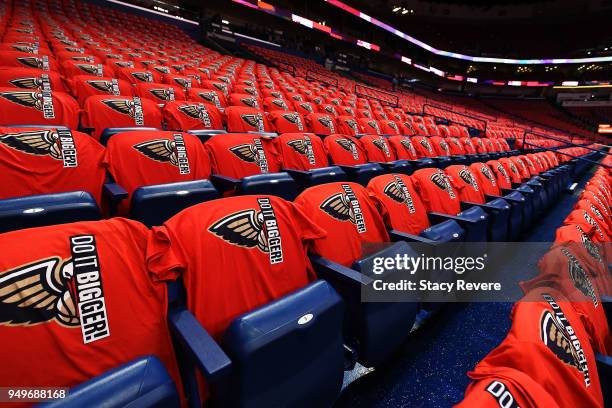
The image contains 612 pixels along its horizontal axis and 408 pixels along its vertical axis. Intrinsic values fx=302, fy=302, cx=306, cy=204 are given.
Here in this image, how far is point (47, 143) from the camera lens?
0.93 m

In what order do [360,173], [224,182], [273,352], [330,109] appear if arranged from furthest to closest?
[330,109], [360,173], [224,182], [273,352]

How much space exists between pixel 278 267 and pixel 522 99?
2001 centimetres

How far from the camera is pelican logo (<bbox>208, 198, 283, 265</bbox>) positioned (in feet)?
2.27

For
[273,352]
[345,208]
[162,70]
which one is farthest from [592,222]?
[162,70]

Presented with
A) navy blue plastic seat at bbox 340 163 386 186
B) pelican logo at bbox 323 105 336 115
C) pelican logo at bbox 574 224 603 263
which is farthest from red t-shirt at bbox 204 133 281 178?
pelican logo at bbox 323 105 336 115

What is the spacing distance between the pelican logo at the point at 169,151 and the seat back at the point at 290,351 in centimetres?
81

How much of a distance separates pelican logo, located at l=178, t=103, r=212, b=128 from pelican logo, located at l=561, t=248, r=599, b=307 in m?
1.85

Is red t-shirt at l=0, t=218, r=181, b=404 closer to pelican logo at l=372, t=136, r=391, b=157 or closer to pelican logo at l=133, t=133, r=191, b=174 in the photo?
pelican logo at l=133, t=133, r=191, b=174

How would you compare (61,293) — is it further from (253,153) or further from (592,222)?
(592,222)

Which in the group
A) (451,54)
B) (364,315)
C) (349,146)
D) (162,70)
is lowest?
(364,315)

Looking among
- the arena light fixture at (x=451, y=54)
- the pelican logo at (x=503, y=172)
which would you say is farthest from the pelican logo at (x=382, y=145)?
the arena light fixture at (x=451, y=54)

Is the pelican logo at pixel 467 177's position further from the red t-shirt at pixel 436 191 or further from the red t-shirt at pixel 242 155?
the red t-shirt at pixel 242 155

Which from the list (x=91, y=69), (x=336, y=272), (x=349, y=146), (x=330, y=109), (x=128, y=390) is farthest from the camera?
(x=330, y=109)

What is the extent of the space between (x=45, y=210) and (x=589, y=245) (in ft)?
5.32
